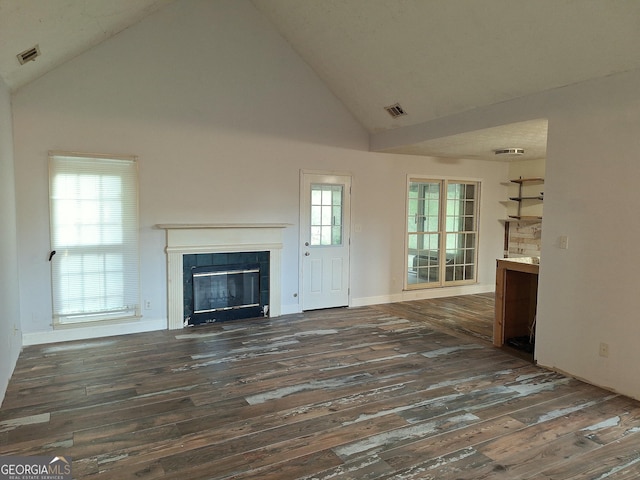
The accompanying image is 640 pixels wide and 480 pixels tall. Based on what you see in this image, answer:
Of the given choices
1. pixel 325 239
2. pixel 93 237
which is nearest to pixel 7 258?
pixel 93 237

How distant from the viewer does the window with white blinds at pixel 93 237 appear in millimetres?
4609

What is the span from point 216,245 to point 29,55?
2.70 meters

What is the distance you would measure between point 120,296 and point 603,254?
4966 mm

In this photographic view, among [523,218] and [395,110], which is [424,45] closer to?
[395,110]

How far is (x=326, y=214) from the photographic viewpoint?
6.32m

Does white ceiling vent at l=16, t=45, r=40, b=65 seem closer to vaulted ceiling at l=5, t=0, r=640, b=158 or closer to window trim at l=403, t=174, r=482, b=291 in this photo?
vaulted ceiling at l=5, t=0, r=640, b=158

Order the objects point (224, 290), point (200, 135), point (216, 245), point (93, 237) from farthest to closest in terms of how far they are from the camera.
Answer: point (224, 290) < point (216, 245) < point (200, 135) < point (93, 237)

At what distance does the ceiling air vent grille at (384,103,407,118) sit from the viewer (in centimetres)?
549

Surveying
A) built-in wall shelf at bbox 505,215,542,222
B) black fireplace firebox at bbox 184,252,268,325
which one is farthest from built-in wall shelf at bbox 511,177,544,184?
black fireplace firebox at bbox 184,252,268,325

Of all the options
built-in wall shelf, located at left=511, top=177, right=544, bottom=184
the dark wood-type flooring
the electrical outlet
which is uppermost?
built-in wall shelf, located at left=511, top=177, right=544, bottom=184

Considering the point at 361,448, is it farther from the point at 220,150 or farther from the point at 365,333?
the point at 220,150

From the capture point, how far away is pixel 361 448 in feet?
8.63

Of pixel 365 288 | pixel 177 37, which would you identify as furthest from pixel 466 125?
pixel 177 37

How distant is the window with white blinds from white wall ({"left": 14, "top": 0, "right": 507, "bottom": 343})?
0.39ft
